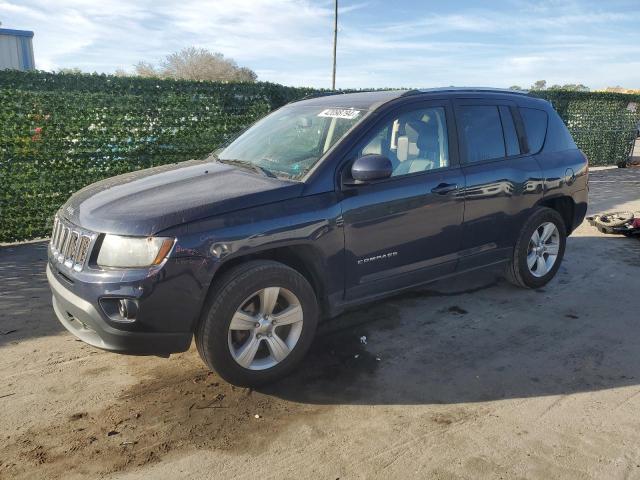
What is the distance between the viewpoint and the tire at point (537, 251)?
4941 millimetres

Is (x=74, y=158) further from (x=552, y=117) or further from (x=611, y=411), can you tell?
(x=611, y=411)

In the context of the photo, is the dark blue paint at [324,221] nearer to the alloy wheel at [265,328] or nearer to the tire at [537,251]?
the tire at [537,251]

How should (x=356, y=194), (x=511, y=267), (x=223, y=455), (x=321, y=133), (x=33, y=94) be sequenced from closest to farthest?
(x=223, y=455)
(x=356, y=194)
(x=321, y=133)
(x=511, y=267)
(x=33, y=94)

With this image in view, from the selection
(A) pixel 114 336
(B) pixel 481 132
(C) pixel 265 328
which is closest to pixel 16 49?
(B) pixel 481 132

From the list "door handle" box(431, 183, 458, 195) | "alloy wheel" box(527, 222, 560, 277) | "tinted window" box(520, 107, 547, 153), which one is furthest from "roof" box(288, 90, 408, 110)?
"alloy wheel" box(527, 222, 560, 277)

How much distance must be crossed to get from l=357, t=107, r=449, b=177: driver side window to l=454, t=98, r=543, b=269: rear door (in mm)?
223

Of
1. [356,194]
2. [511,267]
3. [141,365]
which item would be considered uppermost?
[356,194]

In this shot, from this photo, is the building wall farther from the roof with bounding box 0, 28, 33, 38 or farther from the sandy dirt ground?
the sandy dirt ground

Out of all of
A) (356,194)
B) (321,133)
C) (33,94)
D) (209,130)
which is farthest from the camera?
(209,130)

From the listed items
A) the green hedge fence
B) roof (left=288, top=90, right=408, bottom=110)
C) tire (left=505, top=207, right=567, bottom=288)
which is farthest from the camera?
the green hedge fence

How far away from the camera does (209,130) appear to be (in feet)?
27.8

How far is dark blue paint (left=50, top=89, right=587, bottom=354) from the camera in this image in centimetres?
300

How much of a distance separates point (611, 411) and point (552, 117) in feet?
10.4

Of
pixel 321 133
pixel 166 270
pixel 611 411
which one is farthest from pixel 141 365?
pixel 611 411
